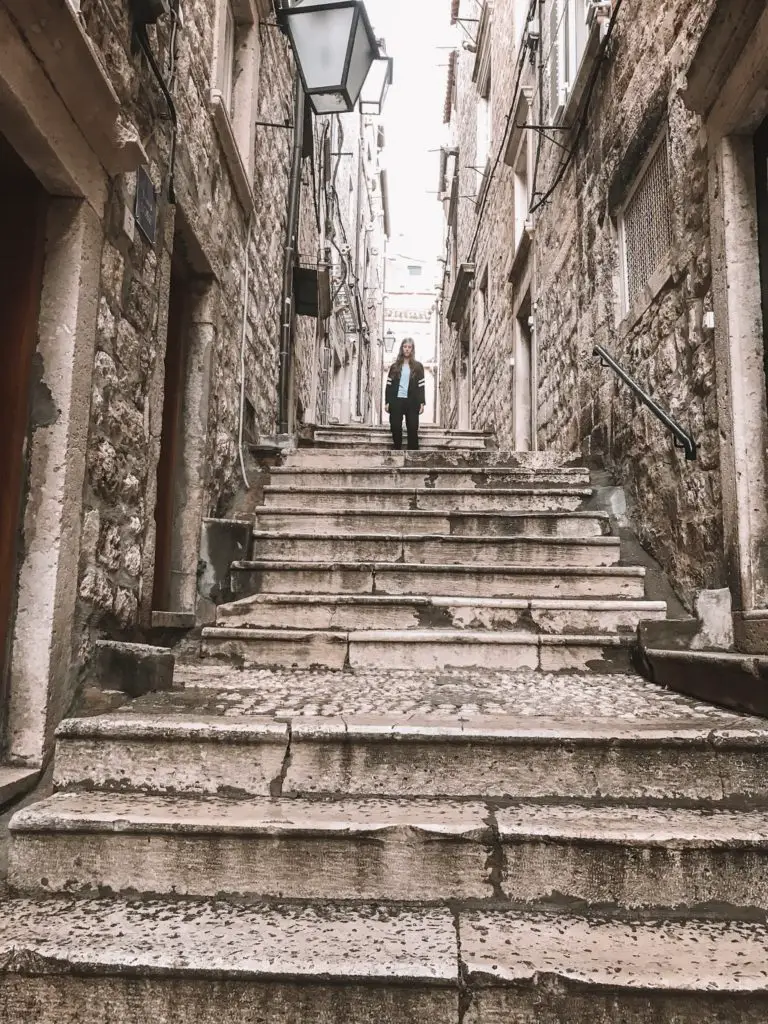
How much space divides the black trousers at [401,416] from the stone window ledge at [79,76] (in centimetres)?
526

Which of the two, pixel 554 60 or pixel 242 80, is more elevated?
pixel 554 60

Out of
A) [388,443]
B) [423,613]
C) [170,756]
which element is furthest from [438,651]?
[388,443]

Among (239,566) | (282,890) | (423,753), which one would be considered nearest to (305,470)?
(239,566)

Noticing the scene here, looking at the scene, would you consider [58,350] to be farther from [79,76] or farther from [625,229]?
[625,229]

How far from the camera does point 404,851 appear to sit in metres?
1.86

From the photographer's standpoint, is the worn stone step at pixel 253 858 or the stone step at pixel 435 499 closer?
the worn stone step at pixel 253 858

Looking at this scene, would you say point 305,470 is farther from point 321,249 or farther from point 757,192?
point 321,249

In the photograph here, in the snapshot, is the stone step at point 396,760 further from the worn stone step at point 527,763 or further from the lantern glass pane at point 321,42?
the lantern glass pane at point 321,42

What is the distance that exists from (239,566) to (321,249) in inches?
306

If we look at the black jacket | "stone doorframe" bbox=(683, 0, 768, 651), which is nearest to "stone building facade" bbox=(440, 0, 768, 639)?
"stone doorframe" bbox=(683, 0, 768, 651)

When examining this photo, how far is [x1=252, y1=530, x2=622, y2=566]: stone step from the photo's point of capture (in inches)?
159

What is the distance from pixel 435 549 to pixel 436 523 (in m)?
0.31

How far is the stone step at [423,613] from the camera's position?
11.5 ft

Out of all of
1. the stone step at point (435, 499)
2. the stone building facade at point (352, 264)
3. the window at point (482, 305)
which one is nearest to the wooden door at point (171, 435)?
the stone step at point (435, 499)
